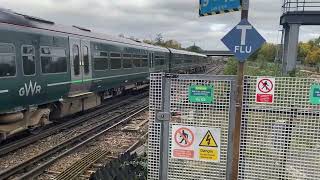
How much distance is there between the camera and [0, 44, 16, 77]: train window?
9.91 metres

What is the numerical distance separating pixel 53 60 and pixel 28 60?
1557mm

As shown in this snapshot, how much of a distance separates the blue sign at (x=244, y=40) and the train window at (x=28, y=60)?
261 inches

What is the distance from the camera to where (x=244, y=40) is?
580 cm

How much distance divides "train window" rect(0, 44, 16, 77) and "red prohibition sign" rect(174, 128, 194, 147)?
571 cm

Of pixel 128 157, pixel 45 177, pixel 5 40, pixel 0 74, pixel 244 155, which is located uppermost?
pixel 5 40

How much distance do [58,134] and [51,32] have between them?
3.01 metres

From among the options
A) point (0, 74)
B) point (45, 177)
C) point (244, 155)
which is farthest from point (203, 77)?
point (0, 74)

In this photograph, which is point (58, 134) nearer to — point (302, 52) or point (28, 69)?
point (28, 69)

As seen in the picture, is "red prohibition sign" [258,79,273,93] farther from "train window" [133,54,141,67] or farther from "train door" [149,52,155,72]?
"train door" [149,52,155,72]

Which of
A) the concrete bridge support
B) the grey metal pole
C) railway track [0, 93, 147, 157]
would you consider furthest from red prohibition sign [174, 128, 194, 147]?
the concrete bridge support

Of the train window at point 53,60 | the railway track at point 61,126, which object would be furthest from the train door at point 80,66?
the railway track at point 61,126

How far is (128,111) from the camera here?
18.1 m

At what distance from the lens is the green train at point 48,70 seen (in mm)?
10375

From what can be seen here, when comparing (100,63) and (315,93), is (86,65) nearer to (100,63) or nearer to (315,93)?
(100,63)
